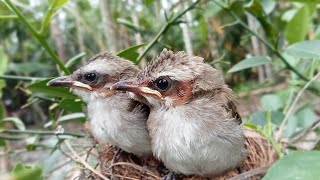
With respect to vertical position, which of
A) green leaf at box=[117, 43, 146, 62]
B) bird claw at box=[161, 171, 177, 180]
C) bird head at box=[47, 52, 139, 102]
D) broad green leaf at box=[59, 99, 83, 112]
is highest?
green leaf at box=[117, 43, 146, 62]

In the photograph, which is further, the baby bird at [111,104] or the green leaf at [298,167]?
the baby bird at [111,104]

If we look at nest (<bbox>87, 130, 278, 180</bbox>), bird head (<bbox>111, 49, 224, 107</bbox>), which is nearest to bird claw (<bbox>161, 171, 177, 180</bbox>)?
nest (<bbox>87, 130, 278, 180</bbox>)

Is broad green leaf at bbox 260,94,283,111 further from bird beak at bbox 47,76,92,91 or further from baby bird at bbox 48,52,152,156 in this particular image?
bird beak at bbox 47,76,92,91

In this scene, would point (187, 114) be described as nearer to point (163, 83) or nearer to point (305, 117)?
point (163, 83)

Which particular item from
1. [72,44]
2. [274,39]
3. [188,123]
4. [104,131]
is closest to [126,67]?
[104,131]

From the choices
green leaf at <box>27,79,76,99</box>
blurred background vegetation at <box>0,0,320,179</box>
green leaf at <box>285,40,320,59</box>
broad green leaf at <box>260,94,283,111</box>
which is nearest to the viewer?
green leaf at <box>285,40,320,59</box>

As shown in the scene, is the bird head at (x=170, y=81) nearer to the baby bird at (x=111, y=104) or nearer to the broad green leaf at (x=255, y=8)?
the baby bird at (x=111, y=104)

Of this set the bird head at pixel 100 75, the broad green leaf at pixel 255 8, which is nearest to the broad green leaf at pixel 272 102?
the broad green leaf at pixel 255 8
